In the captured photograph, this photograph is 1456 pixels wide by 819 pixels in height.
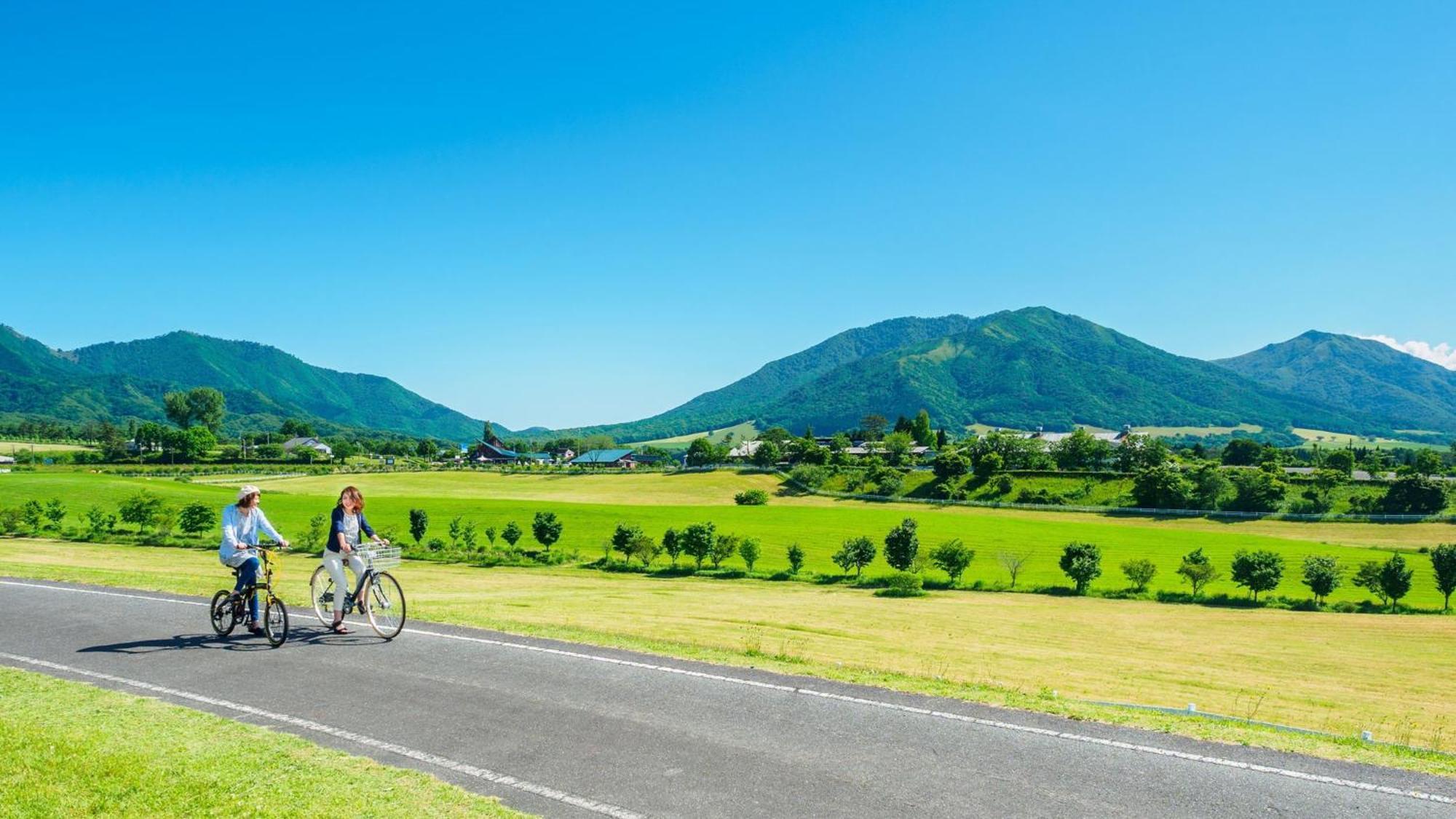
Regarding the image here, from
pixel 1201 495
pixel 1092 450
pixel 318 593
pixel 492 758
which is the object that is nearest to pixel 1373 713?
pixel 492 758

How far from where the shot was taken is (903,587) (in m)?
49.4

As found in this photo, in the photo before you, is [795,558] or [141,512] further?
[141,512]

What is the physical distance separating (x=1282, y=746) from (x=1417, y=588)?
6433 cm

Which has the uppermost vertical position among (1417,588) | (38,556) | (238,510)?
(238,510)

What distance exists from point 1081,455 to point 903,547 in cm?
8777

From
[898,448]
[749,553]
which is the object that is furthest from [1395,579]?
[898,448]

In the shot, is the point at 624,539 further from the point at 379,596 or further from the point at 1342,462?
the point at 1342,462

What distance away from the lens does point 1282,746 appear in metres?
9.98

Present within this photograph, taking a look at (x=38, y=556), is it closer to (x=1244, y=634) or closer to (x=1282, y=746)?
(x=1282, y=746)

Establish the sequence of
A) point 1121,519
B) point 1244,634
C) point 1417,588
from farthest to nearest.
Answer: point 1121,519
point 1417,588
point 1244,634

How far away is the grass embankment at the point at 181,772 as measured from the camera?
25.7 feet

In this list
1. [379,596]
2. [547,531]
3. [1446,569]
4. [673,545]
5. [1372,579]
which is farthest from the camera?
[547,531]

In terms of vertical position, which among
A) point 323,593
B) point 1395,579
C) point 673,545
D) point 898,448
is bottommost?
point 1395,579

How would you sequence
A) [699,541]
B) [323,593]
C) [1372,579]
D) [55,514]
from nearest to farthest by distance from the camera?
[323,593] < [1372,579] < [699,541] < [55,514]
